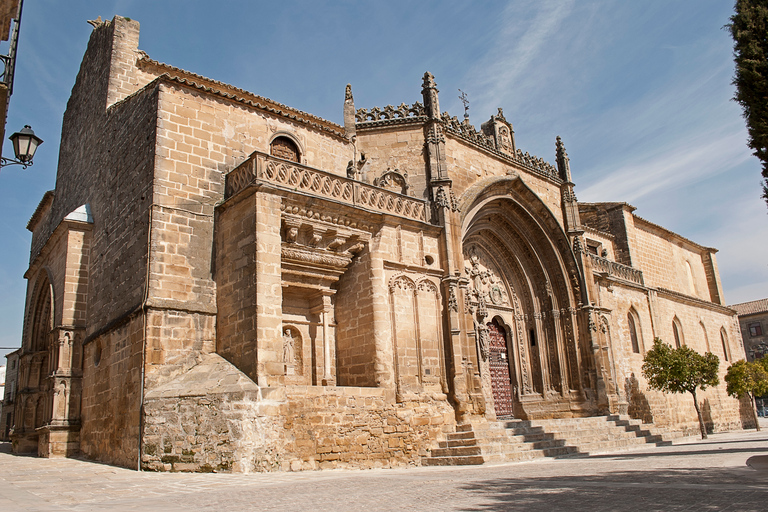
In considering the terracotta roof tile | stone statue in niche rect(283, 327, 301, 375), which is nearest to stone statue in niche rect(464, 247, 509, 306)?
stone statue in niche rect(283, 327, 301, 375)

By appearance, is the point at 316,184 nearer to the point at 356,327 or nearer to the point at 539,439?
the point at 356,327

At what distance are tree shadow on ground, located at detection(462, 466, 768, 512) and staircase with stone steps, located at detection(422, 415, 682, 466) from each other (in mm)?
4137

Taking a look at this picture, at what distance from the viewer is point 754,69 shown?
781cm

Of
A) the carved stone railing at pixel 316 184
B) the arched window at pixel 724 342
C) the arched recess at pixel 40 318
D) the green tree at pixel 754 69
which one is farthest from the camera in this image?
the arched window at pixel 724 342

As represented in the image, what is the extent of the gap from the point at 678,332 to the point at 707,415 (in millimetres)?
3526

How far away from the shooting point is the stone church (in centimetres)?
1031

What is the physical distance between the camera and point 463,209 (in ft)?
50.8

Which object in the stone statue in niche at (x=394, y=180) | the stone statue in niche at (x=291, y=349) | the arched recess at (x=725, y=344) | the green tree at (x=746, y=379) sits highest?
the stone statue in niche at (x=394, y=180)

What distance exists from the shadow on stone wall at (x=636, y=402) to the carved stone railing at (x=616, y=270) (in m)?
3.72

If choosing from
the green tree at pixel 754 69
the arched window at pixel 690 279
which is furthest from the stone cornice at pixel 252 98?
the arched window at pixel 690 279

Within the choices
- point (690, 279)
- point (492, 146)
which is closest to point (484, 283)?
point (492, 146)

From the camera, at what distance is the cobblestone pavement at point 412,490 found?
5.25m

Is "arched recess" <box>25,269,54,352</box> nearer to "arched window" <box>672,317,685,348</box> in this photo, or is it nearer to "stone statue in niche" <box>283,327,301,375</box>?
"stone statue in niche" <box>283,327,301,375</box>

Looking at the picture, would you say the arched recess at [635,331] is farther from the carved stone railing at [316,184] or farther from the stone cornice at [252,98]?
the stone cornice at [252,98]
